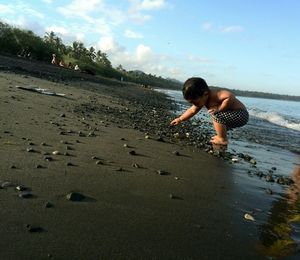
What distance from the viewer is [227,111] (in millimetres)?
8023

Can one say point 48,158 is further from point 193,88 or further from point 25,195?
point 193,88

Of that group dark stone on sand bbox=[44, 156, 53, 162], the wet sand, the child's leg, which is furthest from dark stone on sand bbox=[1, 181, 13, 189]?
the child's leg

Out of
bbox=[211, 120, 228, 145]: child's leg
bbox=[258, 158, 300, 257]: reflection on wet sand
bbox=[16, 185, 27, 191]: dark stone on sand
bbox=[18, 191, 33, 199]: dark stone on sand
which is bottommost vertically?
bbox=[258, 158, 300, 257]: reflection on wet sand

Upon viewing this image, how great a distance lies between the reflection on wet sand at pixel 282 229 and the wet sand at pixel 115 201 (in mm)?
102

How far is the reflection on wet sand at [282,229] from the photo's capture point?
12.2ft

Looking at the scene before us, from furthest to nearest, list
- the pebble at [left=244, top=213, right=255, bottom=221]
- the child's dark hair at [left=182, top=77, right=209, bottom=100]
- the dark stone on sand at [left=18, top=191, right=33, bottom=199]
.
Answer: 1. the child's dark hair at [left=182, top=77, right=209, bottom=100]
2. the pebble at [left=244, top=213, right=255, bottom=221]
3. the dark stone on sand at [left=18, top=191, right=33, bottom=199]

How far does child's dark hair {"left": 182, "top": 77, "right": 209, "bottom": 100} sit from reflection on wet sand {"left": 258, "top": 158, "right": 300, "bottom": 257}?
2414mm

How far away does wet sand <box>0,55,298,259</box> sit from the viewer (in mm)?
3330

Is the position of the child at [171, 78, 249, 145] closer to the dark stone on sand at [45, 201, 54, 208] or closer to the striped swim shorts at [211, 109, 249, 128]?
the striped swim shorts at [211, 109, 249, 128]

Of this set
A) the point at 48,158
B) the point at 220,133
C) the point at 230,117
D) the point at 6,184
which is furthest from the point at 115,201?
the point at 220,133

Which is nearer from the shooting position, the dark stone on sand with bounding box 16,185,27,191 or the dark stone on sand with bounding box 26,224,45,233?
the dark stone on sand with bounding box 26,224,45,233

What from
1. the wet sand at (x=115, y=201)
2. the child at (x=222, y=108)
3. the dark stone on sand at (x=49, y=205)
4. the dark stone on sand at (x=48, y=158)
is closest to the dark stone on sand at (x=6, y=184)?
the wet sand at (x=115, y=201)

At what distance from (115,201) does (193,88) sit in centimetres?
351

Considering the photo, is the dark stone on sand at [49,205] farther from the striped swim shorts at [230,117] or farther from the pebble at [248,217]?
the striped swim shorts at [230,117]
